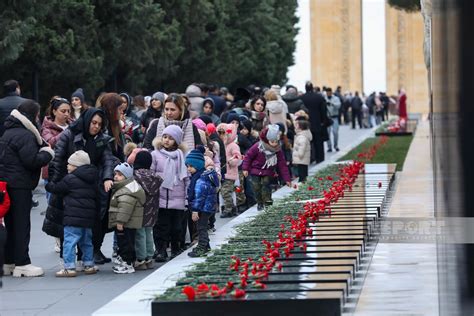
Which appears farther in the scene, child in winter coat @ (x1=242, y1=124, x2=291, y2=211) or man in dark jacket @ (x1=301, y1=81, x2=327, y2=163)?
man in dark jacket @ (x1=301, y1=81, x2=327, y2=163)

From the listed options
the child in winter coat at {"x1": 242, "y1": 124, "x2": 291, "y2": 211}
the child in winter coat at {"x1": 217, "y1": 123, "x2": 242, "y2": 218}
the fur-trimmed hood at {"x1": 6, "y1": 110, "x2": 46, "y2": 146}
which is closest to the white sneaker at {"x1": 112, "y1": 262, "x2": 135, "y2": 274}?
the fur-trimmed hood at {"x1": 6, "y1": 110, "x2": 46, "y2": 146}

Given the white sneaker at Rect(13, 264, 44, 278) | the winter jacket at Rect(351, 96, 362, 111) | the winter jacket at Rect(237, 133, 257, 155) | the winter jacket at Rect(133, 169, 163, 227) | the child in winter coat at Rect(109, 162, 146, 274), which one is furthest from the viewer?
the winter jacket at Rect(351, 96, 362, 111)

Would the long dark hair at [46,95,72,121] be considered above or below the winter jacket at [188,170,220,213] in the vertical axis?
above

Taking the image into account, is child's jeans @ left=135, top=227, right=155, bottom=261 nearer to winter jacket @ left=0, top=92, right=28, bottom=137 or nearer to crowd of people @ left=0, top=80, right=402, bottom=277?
crowd of people @ left=0, top=80, right=402, bottom=277

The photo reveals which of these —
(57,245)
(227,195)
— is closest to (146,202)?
(57,245)

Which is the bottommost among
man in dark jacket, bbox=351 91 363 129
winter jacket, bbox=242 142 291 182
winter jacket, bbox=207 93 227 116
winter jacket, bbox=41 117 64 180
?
winter jacket, bbox=242 142 291 182

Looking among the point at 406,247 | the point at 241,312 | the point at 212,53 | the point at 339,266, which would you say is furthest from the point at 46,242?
the point at 212,53

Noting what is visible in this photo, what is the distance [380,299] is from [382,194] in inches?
319

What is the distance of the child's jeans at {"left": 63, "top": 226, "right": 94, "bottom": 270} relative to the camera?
11.7 meters

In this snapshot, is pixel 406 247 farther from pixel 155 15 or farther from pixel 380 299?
pixel 155 15

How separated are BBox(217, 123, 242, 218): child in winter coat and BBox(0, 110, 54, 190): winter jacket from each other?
555 centimetres

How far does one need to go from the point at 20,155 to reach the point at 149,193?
1238 mm

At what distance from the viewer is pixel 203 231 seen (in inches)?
488

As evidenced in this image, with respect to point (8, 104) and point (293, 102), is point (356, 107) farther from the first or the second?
point (8, 104)
